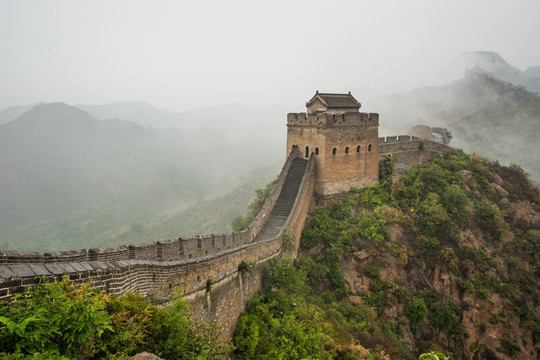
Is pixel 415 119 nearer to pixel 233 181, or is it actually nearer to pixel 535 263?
pixel 535 263

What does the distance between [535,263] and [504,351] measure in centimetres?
559

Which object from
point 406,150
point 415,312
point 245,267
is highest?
point 406,150

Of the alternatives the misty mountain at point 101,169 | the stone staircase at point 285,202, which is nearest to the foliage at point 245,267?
the stone staircase at point 285,202

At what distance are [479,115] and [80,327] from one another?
5798cm

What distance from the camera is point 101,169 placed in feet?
254

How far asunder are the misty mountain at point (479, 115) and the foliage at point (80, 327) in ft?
143

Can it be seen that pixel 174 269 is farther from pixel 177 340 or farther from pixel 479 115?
pixel 479 115

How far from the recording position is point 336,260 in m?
17.3

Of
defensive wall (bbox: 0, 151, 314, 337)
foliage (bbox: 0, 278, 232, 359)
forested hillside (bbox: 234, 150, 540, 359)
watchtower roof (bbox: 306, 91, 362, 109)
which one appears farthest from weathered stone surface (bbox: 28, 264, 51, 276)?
watchtower roof (bbox: 306, 91, 362, 109)

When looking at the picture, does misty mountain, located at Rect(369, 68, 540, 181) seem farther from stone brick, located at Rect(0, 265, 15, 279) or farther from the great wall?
stone brick, located at Rect(0, 265, 15, 279)

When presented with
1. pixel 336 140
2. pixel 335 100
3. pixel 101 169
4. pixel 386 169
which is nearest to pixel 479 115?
pixel 386 169

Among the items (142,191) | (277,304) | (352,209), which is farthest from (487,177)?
(142,191)

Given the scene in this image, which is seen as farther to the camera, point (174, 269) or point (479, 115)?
point (479, 115)

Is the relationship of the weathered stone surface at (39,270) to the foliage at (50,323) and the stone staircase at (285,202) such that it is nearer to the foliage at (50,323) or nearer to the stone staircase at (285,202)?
the foliage at (50,323)
